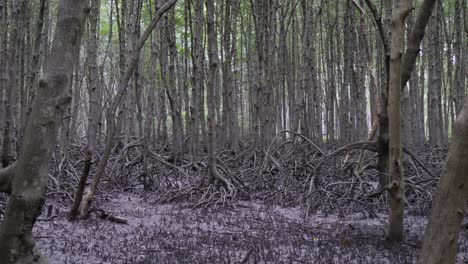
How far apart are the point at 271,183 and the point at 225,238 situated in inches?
95.6

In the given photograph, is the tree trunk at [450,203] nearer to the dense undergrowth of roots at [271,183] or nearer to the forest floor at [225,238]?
the forest floor at [225,238]

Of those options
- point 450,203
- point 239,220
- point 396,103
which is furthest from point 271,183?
point 450,203

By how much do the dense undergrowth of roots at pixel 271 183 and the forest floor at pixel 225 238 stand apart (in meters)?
0.20

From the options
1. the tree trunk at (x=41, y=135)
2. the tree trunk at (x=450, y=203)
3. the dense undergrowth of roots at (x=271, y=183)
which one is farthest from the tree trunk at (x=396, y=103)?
the tree trunk at (x=41, y=135)

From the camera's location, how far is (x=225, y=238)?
10.7 feet

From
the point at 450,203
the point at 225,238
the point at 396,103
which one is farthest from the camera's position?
the point at 225,238

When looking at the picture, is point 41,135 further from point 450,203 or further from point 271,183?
point 271,183

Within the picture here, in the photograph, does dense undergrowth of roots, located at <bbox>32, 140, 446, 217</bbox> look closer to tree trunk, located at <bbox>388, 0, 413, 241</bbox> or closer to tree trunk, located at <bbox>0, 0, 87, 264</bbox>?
tree trunk, located at <bbox>388, 0, 413, 241</bbox>

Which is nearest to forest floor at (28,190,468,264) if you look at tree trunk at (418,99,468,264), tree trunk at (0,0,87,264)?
tree trunk at (0,0,87,264)

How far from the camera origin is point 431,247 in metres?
1.38

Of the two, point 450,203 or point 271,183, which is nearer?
point 450,203

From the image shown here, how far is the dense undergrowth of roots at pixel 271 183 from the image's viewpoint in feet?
14.7

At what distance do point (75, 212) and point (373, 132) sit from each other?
102 inches

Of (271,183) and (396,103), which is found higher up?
(396,103)
